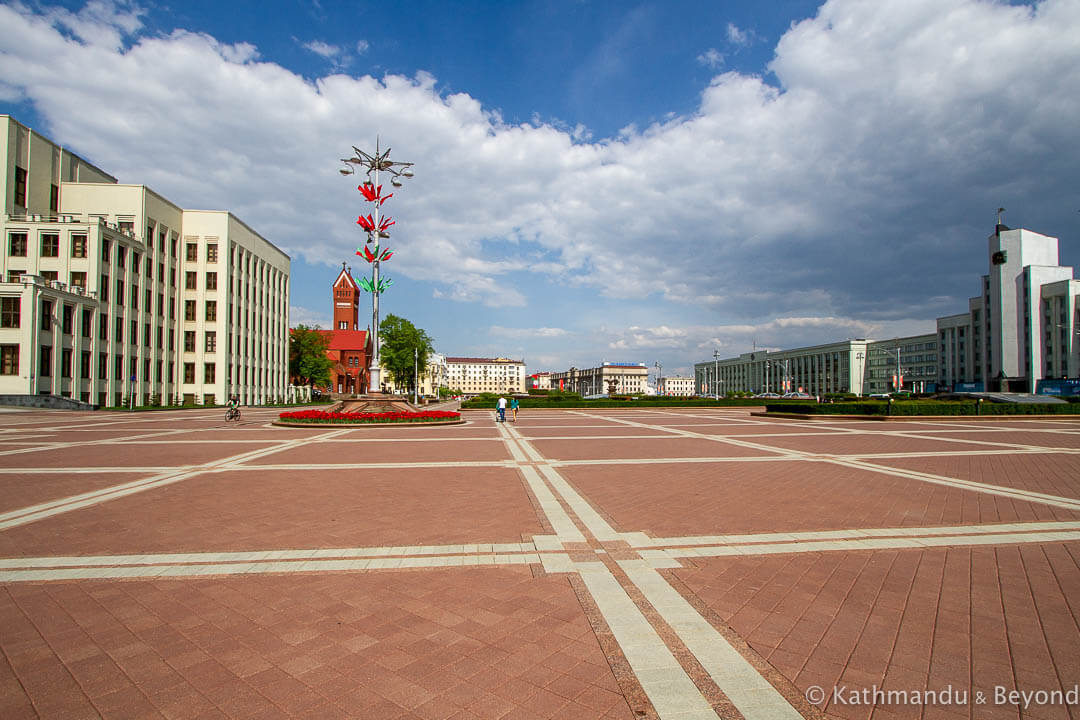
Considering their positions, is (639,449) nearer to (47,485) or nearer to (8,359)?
(47,485)

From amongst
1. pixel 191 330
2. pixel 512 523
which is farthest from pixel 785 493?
→ pixel 191 330

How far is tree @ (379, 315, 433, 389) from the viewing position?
213 ft

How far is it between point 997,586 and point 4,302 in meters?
47.6

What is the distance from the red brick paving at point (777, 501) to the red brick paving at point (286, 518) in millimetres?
1481

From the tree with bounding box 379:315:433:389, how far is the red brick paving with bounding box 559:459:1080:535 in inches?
2292

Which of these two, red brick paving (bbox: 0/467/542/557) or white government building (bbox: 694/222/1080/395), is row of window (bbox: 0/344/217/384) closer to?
red brick paving (bbox: 0/467/542/557)

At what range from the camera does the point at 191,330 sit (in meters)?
48.8

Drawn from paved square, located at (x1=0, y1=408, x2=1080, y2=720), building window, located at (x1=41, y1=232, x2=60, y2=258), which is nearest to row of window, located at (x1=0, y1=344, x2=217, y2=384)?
building window, located at (x1=41, y1=232, x2=60, y2=258)

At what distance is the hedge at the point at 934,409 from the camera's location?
25203 millimetres

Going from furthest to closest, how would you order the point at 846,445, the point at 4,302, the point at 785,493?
the point at 4,302 → the point at 846,445 → the point at 785,493

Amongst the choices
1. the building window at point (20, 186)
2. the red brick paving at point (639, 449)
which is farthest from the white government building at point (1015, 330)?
the building window at point (20, 186)

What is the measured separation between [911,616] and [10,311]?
4686 centimetres

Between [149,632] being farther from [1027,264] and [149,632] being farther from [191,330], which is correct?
[1027,264]

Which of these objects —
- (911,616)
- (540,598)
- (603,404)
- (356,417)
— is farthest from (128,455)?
(603,404)
